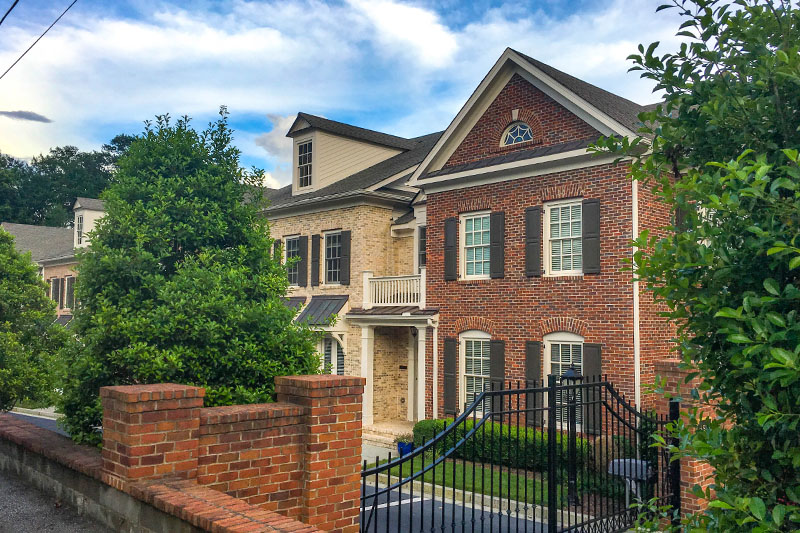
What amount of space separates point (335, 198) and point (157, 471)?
60.7 ft

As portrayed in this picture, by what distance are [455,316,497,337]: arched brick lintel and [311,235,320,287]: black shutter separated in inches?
284

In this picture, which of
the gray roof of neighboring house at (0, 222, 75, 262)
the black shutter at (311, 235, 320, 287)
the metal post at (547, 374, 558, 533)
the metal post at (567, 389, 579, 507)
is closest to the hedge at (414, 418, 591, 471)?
the metal post at (567, 389, 579, 507)

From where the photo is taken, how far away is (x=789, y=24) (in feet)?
11.5

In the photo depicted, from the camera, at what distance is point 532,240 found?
17.4 meters

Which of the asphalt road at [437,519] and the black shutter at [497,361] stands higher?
the black shutter at [497,361]

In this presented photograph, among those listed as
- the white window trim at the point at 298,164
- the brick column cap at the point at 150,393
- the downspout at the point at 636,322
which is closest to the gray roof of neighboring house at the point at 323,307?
the white window trim at the point at 298,164

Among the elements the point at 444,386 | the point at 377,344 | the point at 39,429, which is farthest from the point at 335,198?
the point at 39,429

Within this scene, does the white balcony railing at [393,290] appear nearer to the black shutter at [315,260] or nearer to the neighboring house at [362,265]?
the neighboring house at [362,265]

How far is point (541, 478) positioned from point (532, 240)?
9.72 meters

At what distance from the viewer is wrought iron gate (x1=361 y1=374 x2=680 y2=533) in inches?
259

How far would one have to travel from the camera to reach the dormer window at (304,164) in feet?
86.8

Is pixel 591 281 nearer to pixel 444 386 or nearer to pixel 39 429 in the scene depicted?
pixel 444 386

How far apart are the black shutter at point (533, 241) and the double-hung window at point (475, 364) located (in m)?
2.42

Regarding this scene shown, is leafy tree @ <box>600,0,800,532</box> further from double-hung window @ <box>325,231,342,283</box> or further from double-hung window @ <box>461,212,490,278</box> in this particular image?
double-hung window @ <box>325,231,342,283</box>
